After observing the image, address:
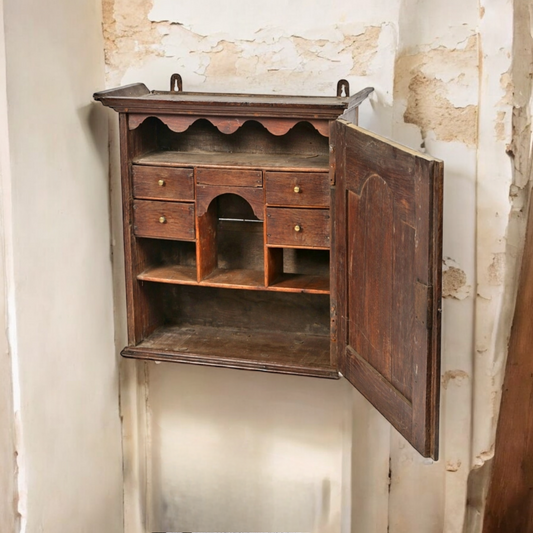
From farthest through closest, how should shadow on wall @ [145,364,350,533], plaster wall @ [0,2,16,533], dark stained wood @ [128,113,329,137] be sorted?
1. shadow on wall @ [145,364,350,533]
2. dark stained wood @ [128,113,329,137]
3. plaster wall @ [0,2,16,533]

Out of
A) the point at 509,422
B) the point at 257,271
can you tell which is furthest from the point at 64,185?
the point at 509,422

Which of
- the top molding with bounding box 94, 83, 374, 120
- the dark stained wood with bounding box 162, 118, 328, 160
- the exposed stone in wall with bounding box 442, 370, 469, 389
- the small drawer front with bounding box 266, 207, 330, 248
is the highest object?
the top molding with bounding box 94, 83, 374, 120

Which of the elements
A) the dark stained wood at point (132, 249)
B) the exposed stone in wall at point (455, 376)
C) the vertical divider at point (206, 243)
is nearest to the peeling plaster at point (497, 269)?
the exposed stone in wall at point (455, 376)

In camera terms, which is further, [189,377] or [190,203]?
[189,377]

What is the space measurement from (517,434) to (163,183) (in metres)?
1.31

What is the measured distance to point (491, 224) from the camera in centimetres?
241

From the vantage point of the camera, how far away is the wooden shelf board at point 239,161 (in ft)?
7.57

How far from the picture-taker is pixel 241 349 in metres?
2.51

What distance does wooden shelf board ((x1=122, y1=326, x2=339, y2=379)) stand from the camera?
2.39 metres

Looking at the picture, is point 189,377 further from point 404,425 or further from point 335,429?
point 404,425

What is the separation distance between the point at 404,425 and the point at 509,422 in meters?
0.72

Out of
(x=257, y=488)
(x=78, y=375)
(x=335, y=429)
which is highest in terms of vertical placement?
(x=78, y=375)

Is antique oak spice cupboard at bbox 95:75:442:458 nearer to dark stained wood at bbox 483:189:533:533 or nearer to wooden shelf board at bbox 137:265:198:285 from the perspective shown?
wooden shelf board at bbox 137:265:198:285

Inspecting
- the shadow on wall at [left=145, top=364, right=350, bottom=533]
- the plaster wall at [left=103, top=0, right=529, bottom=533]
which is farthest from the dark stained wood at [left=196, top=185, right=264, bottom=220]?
the shadow on wall at [left=145, top=364, right=350, bottom=533]
